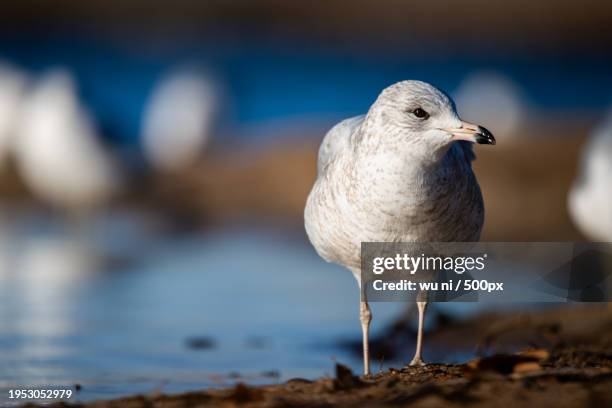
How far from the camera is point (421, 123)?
4.59 meters

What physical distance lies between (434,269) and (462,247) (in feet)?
0.57

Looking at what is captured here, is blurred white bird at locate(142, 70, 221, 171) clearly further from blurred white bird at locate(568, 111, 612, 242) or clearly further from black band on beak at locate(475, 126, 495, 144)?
black band on beak at locate(475, 126, 495, 144)

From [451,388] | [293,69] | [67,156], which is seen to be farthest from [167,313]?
[293,69]

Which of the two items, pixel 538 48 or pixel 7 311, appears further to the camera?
pixel 538 48

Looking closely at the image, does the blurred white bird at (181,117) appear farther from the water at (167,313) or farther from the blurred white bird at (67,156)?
the water at (167,313)

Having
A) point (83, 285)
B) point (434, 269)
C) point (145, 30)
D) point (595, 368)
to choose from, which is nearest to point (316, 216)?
point (434, 269)

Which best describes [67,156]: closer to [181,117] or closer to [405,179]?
[405,179]

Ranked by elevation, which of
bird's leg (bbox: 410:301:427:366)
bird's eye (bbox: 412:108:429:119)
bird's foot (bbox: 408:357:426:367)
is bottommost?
bird's foot (bbox: 408:357:426:367)

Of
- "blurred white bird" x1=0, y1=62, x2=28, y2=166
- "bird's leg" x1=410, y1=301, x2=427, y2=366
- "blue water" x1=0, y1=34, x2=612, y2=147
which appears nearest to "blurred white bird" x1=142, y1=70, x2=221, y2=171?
"blue water" x1=0, y1=34, x2=612, y2=147

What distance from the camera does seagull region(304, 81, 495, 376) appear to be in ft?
14.9

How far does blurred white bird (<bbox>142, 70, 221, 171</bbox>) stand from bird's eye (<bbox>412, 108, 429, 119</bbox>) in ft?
56.9

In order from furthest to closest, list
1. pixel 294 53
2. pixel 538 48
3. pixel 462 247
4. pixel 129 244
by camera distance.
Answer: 1. pixel 294 53
2. pixel 538 48
3. pixel 129 244
4. pixel 462 247

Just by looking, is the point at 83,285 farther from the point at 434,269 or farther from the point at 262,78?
the point at 262,78

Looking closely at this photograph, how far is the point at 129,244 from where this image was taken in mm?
12961
